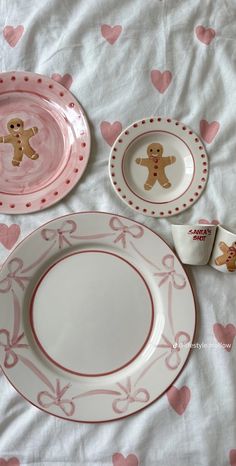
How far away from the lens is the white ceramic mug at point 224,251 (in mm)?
778

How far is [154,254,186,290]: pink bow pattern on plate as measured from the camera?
0.80 metres

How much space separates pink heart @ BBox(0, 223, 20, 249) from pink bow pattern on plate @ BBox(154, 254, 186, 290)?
261 mm

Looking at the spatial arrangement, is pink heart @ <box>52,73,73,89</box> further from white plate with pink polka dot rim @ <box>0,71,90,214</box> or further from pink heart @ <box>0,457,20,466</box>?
pink heart @ <box>0,457,20,466</box>

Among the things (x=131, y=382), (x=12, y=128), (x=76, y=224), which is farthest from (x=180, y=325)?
(x=12, y=128)

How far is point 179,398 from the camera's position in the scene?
0.77 metres

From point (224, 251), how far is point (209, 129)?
248mm

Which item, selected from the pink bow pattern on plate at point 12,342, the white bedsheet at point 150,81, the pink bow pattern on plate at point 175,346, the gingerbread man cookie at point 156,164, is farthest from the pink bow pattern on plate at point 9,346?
the gingerbread man cookie at point 156,164

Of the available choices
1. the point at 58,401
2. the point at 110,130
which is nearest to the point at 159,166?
the point at 110,130

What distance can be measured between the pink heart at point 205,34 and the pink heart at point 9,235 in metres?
0.52

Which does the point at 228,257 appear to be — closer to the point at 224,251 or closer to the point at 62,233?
the point at 224,251

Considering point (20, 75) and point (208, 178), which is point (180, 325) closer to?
point (208, 178)

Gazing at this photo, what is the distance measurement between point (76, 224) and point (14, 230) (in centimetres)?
11

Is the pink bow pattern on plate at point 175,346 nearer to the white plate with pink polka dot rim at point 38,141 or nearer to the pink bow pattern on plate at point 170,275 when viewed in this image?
the pink bow pattern on plate at point 170,275

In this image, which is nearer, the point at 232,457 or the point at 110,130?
the point at 232,457
